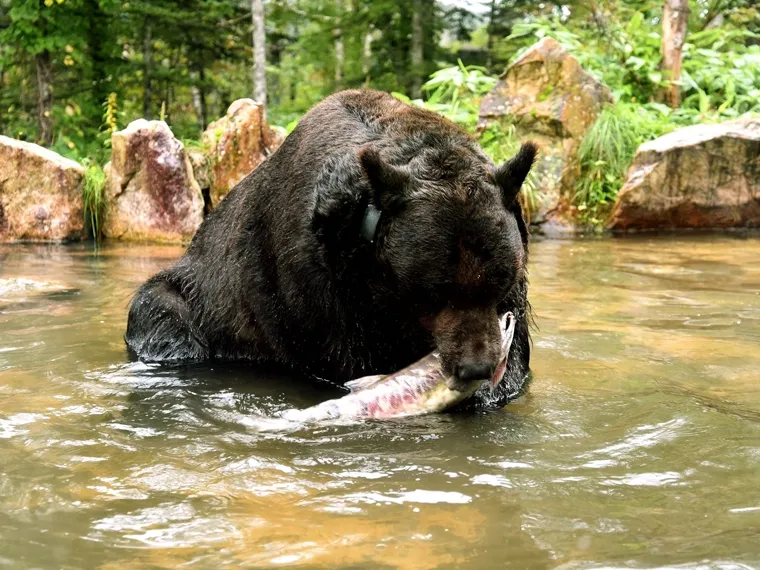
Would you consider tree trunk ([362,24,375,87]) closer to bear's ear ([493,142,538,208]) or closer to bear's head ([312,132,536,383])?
bear's head ([312,132,536,383])

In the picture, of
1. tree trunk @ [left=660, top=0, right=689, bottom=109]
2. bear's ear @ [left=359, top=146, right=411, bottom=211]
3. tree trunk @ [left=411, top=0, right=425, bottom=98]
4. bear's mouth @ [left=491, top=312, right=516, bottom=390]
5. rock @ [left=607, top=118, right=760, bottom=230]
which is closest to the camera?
bear's ear @ [left=359, top=146, right=411, bottom=211]

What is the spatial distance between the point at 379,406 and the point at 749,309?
400cm

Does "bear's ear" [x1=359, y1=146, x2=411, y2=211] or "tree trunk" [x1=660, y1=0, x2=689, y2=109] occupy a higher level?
"tree trunk" [x1=660, y1=0, x2=689, y2=109]

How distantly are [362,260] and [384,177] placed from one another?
447 millimetres

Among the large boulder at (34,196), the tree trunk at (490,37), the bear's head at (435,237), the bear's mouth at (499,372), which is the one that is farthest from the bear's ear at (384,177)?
the tree trunk at (490,37)

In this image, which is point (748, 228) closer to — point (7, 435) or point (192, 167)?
point (192, 167)

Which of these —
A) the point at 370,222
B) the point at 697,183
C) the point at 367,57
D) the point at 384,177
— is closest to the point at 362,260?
the point at 370,222

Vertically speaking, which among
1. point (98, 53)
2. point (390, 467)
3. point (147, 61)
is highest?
point (98, 53)

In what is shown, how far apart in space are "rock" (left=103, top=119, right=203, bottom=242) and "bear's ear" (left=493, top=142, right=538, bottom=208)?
8428mm

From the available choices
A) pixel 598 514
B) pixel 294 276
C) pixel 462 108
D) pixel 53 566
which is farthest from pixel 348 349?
pixel 462 108

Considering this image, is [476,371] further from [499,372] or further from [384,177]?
[384,177]

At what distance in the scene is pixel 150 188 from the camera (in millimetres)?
11508

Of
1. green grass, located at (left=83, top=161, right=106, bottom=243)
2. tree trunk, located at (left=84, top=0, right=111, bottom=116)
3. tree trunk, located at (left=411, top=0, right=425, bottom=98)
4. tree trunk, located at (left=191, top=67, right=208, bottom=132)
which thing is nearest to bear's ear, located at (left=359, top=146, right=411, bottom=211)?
green grass, located at (left=83, top=161, right=106, bottom=243)

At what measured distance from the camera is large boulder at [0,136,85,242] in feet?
37.3
